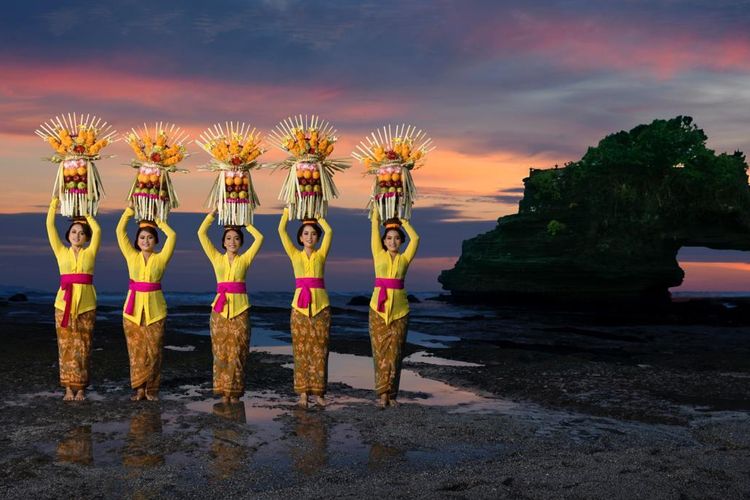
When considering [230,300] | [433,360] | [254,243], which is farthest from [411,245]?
[433,360]

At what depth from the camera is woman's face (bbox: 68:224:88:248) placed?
10484mm

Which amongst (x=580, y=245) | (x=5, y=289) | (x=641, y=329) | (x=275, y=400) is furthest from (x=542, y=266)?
(x=5, y=289)

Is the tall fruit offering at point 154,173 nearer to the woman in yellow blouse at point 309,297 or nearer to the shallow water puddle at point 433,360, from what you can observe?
the woman in yellow blouse at point 309,297

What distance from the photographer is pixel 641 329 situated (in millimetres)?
26344

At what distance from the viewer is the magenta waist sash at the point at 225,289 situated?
1039 centimetres

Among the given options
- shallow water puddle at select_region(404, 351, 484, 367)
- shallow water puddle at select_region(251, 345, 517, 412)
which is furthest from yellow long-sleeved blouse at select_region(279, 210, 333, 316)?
shallow water puddle at select_region(404, 351, 484, 367)

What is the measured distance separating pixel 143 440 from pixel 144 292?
2724 millimetres

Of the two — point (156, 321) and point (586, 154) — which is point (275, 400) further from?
point (586, 154)

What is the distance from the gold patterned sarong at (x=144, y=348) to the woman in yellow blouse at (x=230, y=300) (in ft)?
2.84

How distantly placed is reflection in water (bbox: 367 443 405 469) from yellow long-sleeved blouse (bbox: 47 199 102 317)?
5.13m

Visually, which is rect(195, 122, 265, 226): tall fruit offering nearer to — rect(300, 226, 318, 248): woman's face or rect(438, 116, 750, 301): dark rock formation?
rect(300, 226, 318, 248): woman's face

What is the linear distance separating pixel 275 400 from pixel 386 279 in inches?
109

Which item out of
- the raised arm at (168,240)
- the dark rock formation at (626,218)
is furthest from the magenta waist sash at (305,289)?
the dark rock formation at (626,218)

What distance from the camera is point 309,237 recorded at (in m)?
10.3
